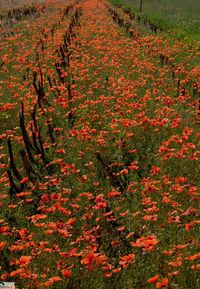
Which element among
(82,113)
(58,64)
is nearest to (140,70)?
(58,64)

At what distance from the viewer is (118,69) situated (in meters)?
11.6

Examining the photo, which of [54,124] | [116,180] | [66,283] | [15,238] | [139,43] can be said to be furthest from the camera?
[139,43]

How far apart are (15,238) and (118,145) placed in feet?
8.35

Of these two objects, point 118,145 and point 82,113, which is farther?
point 82,113

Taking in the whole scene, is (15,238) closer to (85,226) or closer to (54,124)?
(85,226)

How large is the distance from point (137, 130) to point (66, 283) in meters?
3.86

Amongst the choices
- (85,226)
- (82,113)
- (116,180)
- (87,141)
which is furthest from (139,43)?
(85,226)

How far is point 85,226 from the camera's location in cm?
454

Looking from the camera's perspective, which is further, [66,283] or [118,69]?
[118,69]

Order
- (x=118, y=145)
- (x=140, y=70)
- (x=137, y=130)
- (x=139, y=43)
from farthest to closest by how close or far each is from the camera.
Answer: (x=139, y=43), (x=140, y=70), (x=137, y=130), (x=118, y=145)

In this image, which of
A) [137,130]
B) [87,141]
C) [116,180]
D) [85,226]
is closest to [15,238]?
[85,226]

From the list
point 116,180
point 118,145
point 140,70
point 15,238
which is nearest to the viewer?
point 15,238

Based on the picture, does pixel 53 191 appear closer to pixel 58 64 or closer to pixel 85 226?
pixel 85 226

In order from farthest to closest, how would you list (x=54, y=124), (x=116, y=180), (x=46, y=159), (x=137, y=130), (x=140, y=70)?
(x=140, y=70), (x=54, y=124), (x=137, y=130), (x=46, y=159), (x=116, y=180)
